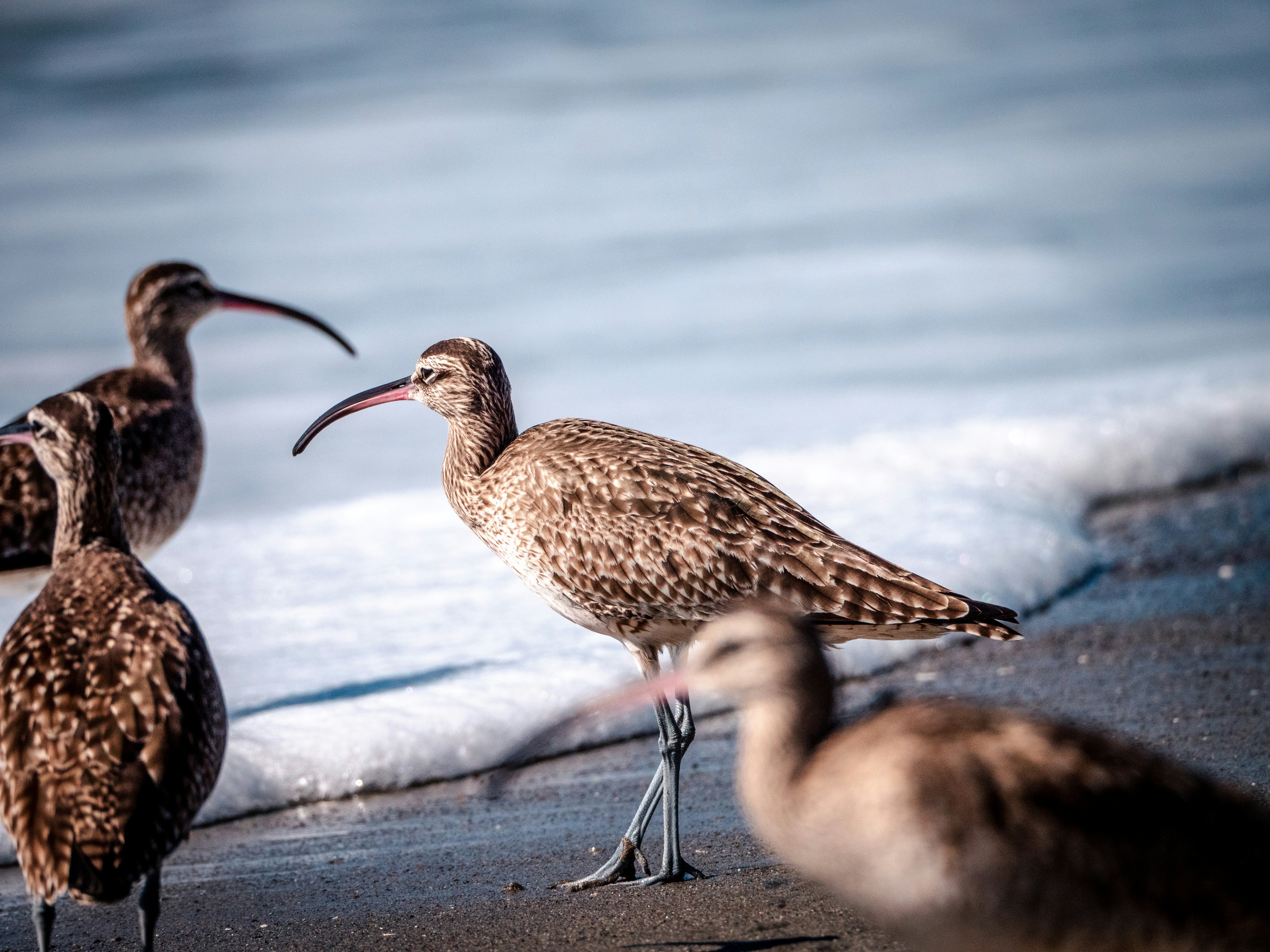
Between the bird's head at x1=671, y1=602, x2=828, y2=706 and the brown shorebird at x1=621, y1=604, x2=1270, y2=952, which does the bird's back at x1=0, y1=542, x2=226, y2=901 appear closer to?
the bird's head at x1=671, y1=602, x2=828, y2=706

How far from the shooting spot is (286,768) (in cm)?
635

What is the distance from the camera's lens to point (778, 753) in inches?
133

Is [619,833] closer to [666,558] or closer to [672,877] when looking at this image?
[672,877]

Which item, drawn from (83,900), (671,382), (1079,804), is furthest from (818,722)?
(671,382)

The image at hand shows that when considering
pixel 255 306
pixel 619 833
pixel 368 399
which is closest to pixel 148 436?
pixel 255 306

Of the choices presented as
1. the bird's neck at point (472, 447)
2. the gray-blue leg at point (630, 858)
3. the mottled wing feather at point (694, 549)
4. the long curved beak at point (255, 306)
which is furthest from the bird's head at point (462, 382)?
the long curved beak at point (255, 306)

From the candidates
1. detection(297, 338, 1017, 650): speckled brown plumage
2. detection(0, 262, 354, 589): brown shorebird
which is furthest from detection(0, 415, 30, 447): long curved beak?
detection(297, 338, 1017, 650): speckled brown plumage

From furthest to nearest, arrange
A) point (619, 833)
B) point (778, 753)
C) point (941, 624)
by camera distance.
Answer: point (619, 833), point (941, 624), point (778, 753)

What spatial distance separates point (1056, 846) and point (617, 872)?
222 centimetres

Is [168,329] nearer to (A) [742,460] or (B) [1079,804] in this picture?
(A) [742,460]

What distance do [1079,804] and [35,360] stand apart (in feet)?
62.1

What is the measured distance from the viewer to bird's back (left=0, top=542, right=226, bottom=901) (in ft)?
12.3

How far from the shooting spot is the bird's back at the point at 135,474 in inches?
307

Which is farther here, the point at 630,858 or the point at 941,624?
the point at 630,858
